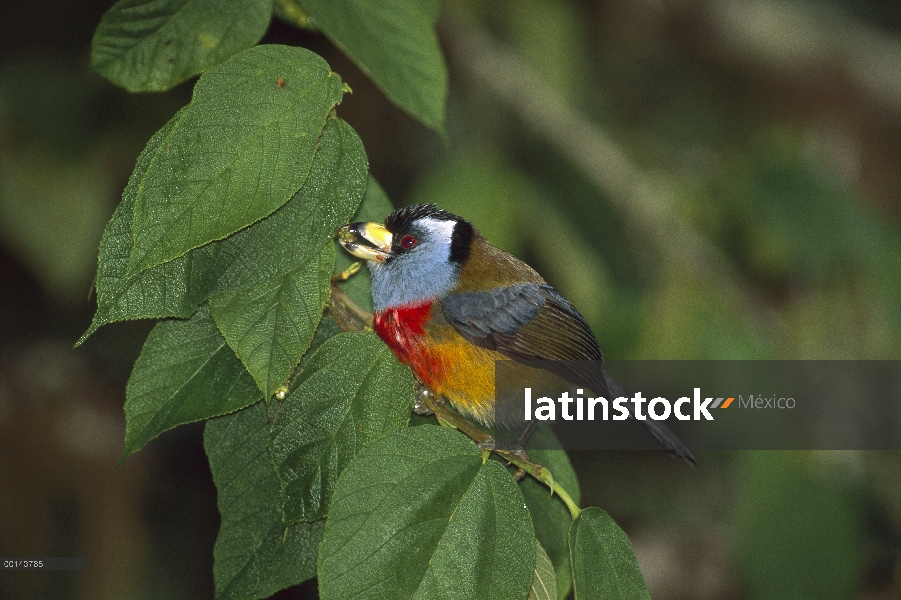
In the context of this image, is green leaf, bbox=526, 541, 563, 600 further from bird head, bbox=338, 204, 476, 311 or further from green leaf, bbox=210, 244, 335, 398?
bird head, bbox=338, 204, 476, 311

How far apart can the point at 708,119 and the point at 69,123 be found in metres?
3.03

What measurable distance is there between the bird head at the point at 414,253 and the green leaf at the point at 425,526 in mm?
675

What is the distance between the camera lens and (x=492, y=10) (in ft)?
12.6

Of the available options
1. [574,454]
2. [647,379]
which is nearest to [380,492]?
[647,379]

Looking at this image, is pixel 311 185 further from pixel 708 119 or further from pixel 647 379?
pixel 708 119

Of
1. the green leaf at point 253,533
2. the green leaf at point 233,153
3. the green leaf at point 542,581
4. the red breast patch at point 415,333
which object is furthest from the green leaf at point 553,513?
the green leaf at point 233,153

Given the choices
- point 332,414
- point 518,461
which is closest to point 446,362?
point 518,461

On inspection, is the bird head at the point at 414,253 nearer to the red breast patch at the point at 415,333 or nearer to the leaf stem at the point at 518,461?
the red breast patch at the point at 415,333

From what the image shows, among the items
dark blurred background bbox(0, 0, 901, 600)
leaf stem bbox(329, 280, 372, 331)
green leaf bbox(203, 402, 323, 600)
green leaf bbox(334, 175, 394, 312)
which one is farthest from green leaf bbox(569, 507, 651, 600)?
dark blurred background bbox(0, 0, 901, 600)

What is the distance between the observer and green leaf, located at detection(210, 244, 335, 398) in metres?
1.37

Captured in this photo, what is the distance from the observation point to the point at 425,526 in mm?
1336

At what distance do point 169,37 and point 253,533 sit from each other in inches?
35.2

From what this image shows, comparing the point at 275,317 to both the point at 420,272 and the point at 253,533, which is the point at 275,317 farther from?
the point at 420,272

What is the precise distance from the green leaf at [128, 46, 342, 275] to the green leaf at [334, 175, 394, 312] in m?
0.28
